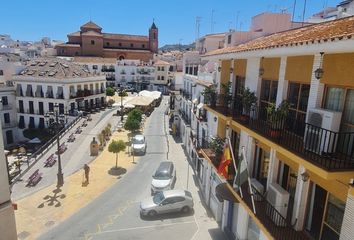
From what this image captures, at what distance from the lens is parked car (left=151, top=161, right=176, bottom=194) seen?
21573 millimetres

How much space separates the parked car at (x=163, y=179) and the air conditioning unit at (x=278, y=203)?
13193 millimetres

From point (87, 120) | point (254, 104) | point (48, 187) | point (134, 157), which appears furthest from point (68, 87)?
point (254, 104)

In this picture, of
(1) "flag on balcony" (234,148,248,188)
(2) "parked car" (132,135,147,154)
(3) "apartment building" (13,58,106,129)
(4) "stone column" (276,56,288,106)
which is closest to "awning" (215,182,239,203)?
(1) "flag on balcony" (234,148,248,188)

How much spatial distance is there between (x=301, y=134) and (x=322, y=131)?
206 centimetres

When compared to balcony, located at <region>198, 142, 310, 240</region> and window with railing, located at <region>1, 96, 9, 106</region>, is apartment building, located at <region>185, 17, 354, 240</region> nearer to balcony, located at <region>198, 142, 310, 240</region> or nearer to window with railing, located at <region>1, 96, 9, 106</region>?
balcony, located at <region>198, 142, 310, 240</region>

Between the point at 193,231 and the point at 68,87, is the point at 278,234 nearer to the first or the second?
the point at 193,231

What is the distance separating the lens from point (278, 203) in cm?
905

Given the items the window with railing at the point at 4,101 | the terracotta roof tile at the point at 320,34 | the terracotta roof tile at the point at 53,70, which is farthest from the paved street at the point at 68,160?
the terracotta roof tile at the point at 320,34

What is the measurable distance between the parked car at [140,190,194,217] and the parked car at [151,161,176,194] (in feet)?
8.11

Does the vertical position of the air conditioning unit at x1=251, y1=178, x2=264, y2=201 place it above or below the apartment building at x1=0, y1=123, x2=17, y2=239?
below

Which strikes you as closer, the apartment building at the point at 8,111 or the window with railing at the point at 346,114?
the window with railing at the point at 346,114

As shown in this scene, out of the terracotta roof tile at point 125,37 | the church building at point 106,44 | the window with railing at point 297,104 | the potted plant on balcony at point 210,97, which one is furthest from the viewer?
the terracotta roof tile at point 125,37

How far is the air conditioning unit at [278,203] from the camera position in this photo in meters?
8.60

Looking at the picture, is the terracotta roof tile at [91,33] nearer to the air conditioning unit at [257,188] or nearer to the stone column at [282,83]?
the air conditioning unit at [257,188]
